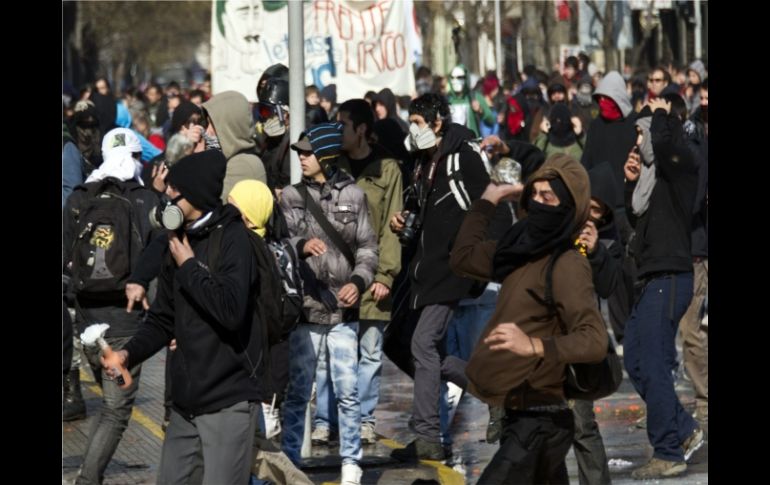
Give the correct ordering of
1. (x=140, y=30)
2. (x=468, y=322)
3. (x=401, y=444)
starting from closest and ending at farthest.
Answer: (x=401, y=444) → (x=468, y=322) → (x=140, y=30)

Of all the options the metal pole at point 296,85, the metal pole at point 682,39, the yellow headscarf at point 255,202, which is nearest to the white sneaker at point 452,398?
the metal pole at point 296,85

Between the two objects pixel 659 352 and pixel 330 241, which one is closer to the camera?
pixel 330 241

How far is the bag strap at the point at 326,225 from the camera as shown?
9.24 metres

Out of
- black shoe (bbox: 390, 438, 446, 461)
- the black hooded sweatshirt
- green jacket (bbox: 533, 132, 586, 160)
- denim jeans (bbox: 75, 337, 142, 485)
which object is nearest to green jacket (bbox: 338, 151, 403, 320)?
black shoe (bbox: 390, 438, 446, 461)

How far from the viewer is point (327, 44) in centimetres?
2167

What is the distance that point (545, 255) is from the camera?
22.2 ft

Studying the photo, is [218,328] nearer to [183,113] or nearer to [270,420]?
[270,420]

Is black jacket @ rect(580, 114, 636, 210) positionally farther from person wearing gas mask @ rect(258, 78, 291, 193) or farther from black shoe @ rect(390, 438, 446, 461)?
black shoe @ rect(390, 438, 446, 461)

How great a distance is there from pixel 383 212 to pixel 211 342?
3.69 m

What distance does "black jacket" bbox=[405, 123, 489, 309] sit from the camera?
981 cm

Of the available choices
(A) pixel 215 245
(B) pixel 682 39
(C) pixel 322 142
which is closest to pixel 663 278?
(C) pixel 322 142
